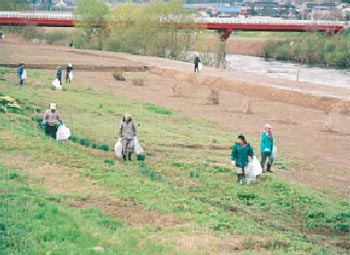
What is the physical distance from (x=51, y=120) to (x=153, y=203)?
299 inches

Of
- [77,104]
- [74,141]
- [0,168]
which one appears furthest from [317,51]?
[0,168]

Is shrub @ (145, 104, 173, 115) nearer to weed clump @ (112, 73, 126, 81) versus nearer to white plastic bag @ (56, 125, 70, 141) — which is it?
white plastic bag @ (56, 125, 70, 141)

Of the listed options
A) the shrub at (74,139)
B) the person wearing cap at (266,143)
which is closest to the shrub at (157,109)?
the shrub at (74,139)

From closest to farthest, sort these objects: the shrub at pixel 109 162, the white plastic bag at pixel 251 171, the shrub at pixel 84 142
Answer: the white plastic bag at pixel 251 171 < the shrub at pixel 109 162 < the shrub at pixel 84 142

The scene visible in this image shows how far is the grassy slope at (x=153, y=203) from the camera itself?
46.5 ft

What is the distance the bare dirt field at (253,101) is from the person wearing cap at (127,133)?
411cm

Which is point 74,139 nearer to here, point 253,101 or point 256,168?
point 256,168

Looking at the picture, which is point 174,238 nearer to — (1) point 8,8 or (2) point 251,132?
(2) point 251,132

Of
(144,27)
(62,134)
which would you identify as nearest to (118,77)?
(144,27)

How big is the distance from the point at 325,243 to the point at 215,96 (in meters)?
30.0

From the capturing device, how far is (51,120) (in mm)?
24578

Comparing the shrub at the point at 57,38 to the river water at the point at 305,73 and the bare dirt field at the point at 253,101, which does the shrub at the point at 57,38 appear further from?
the bare dirt field at the point at 253,101

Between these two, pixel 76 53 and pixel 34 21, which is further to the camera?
pixel 34 21

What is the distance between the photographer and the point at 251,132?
112 ft
